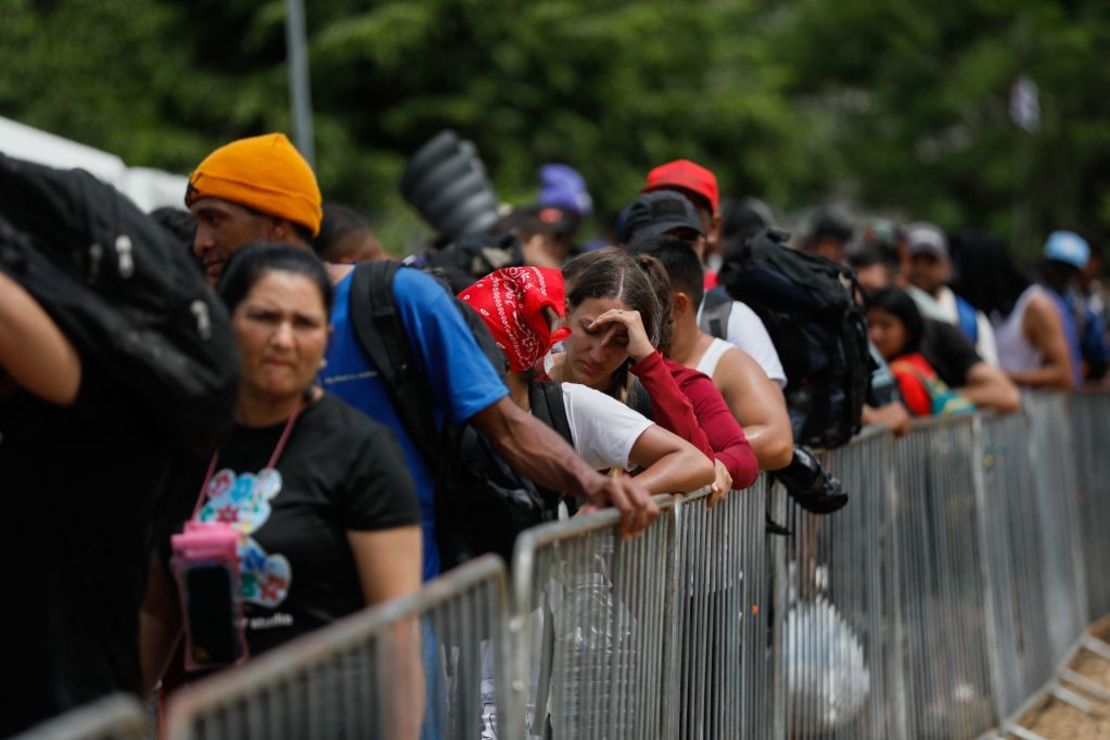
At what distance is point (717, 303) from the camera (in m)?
6.52

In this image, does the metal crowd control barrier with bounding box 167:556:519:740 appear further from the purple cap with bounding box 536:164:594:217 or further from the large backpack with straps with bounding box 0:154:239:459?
the purple cap with bounding box 536:164:594:217

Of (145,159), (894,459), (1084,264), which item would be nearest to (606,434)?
(894,459)

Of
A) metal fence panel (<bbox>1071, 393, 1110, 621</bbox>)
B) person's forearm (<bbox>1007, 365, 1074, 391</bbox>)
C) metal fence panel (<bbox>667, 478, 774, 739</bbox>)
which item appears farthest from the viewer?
metal fence panel (<bbox>1071, 393, 1110, 621</bbox>)

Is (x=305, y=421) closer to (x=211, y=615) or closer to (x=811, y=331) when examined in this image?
(x=211, y=615)

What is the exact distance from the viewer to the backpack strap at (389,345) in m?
4.17

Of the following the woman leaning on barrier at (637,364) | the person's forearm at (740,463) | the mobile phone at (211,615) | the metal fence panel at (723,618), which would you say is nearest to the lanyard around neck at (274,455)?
the mobile phone at (211,615)

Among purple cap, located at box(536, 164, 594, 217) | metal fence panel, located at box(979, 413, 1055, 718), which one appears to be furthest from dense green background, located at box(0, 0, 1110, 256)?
metal fence panel, located at box(979, 413, 1055, 718)

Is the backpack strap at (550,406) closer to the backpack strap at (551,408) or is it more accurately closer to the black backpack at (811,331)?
the backpack strap at (551,408)

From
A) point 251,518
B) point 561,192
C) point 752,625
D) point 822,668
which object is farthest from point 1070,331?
point 251,518

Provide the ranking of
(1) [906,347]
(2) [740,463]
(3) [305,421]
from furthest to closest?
(1) [906,347]
(2) [740,463]
(3) [305,421]

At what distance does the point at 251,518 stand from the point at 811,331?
132 inches

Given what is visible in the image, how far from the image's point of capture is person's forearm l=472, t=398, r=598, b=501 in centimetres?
421

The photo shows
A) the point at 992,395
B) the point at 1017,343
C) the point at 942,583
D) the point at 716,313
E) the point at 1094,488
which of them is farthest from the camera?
the point at 1094,488

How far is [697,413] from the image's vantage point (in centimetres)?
552
